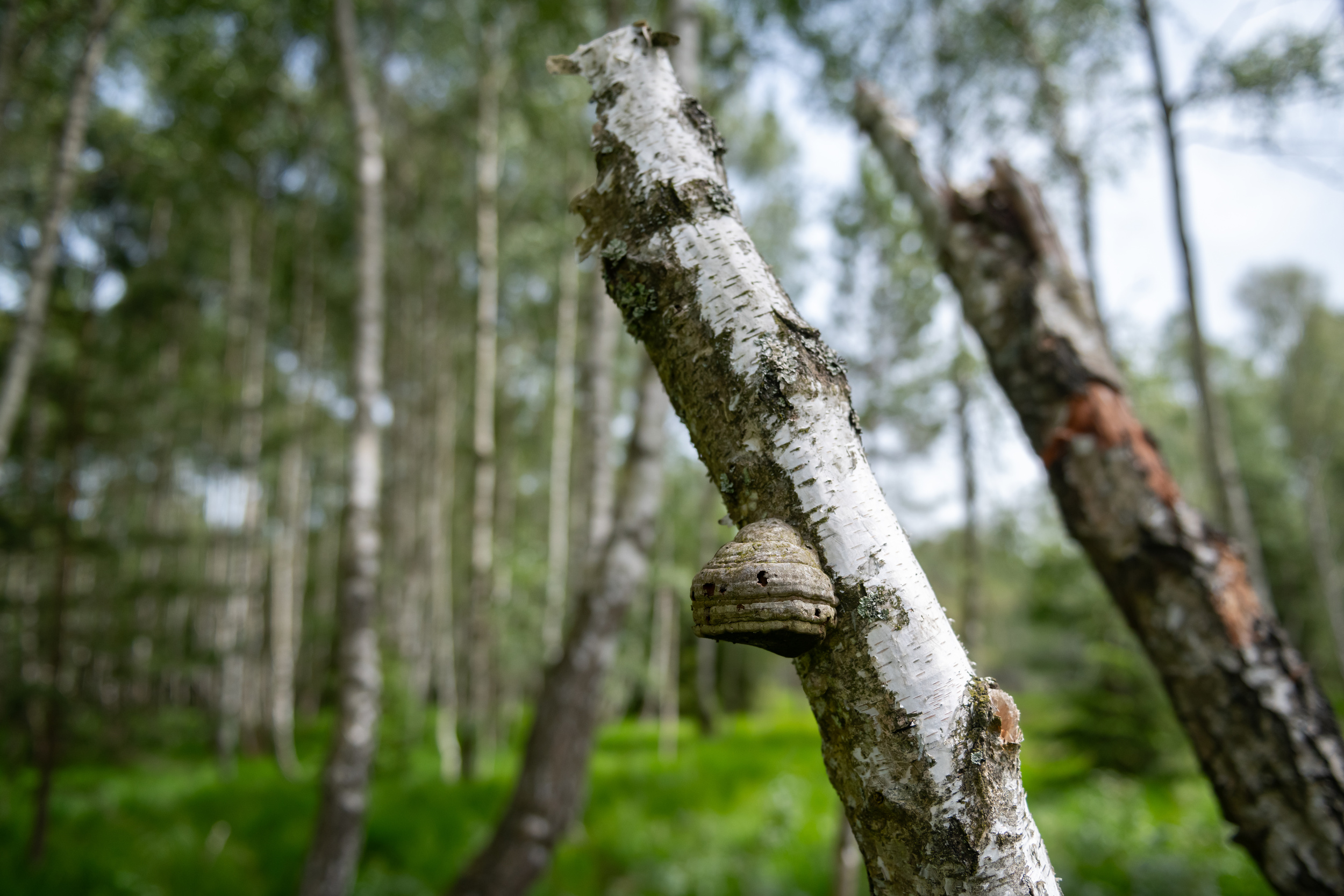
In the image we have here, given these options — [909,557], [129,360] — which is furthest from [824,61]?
[129,360]

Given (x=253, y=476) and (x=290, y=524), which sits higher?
(x=253, y=476)

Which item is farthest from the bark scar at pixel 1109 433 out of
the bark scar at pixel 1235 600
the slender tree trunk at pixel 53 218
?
the slender tree trunk at pixel 53 218

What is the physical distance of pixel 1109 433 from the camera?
2.13 m

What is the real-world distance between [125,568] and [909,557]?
53.8ft

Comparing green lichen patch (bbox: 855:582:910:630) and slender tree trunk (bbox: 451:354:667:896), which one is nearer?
green lichen patch (bbox: 855:582:910:630)

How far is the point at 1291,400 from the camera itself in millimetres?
18906

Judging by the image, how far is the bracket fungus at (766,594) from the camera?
840mm

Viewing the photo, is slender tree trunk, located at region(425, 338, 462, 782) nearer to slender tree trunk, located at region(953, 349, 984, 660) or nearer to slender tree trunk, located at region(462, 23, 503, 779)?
slender tree trunk, located at region(462, 23, 503, 779)

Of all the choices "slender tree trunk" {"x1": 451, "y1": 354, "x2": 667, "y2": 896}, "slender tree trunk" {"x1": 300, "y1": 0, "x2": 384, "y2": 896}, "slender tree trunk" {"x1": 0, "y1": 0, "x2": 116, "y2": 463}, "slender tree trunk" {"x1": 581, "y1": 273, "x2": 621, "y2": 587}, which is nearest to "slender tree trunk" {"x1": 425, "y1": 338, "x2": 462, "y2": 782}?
"slender tree trunk" {"x1": 300, "y1": 0, "x2": 384, "y2": 896}

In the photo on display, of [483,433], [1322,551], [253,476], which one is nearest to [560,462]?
[483,433]

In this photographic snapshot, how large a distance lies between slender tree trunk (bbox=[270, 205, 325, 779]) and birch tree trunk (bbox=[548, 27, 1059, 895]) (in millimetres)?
11106

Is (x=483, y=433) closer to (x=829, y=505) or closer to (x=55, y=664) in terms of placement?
(x=55, y=664)

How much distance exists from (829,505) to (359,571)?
15.2 feet

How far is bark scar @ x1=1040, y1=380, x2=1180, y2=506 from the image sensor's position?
212 centimetres
